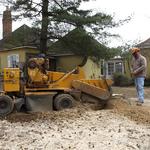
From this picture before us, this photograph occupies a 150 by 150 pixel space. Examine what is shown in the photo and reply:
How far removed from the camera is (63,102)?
13859mm

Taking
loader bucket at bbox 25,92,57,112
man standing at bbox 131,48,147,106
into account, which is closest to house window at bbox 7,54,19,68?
man standing at bbox 131,48,147,106

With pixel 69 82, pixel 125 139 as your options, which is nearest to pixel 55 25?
pixel 69 82

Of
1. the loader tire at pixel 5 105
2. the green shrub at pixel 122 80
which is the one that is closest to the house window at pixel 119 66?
the green shrub at pixel 122 80

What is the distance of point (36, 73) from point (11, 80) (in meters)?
0.85

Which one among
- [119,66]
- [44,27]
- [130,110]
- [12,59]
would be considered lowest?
[130,110]

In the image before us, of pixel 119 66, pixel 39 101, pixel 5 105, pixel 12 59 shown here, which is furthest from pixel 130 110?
pixel 119 66

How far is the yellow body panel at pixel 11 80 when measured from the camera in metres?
13.7

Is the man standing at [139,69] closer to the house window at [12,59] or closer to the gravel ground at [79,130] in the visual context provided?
the gravel ground at [79,130]

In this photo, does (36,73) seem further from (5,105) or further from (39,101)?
(5,105)

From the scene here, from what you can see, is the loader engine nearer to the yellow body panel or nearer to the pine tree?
the yellow body panel

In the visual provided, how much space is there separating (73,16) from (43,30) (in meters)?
2.03

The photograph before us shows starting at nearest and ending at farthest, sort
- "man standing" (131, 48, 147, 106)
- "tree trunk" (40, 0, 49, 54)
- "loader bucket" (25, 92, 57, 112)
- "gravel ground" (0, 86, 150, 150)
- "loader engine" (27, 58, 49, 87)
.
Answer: "gravel ground" (0, 86, 150, 150)
"loader bucket" (25, 92, 57, 112)
"loader engine" (27, 58, 49, 87)
"man standing" (131, 48, 147, 106)
"tree trunk" (40, 0, 49, 54)

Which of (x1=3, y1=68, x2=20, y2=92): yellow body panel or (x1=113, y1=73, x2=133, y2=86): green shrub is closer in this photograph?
(x1=3, y1=68, x2=20, y2=92): yellow body panel

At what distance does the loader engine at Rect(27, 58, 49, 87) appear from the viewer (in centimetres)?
1410
